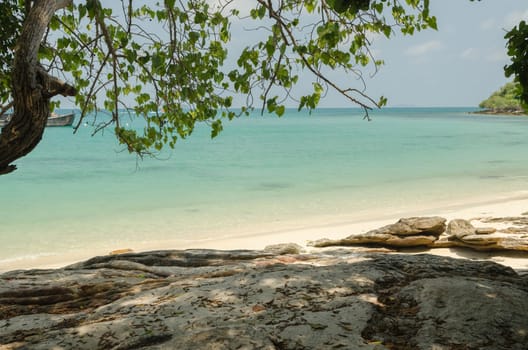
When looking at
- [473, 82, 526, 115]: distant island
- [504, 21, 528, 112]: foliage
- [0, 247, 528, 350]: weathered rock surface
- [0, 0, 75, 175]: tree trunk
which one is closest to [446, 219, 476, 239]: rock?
[0, 247, 528, 350]: weathered rock surface

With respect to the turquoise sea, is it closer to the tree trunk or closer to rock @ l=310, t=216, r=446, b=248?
rock @ l=310, t=216, r=446, b=248

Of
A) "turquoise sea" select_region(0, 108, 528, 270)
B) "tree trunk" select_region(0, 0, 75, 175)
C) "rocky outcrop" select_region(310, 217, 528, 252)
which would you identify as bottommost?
"turquoise sea" select_region(0, 108, 528, 270)

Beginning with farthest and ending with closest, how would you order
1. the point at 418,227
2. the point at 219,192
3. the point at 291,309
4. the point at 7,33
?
the point at 219,192 → the point at 418,227 → the point at 7,33 → the point at 291,309

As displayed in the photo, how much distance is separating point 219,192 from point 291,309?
1910 centimetres

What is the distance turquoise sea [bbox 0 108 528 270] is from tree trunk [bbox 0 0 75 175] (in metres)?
6.19

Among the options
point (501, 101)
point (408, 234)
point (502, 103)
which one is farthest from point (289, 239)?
point (501, 101)

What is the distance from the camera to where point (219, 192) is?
22078mm

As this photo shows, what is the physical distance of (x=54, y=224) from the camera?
643 inches

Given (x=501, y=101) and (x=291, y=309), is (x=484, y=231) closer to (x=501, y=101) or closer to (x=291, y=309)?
(x=291, y=309)

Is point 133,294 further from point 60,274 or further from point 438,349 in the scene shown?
point 438,349

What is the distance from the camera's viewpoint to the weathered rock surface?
265 centimetres

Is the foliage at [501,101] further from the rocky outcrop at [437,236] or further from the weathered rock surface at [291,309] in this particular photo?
the weathered rock surface at [291,309]

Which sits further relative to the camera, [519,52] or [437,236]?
[437,236]

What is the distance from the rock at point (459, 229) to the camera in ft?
31.9
